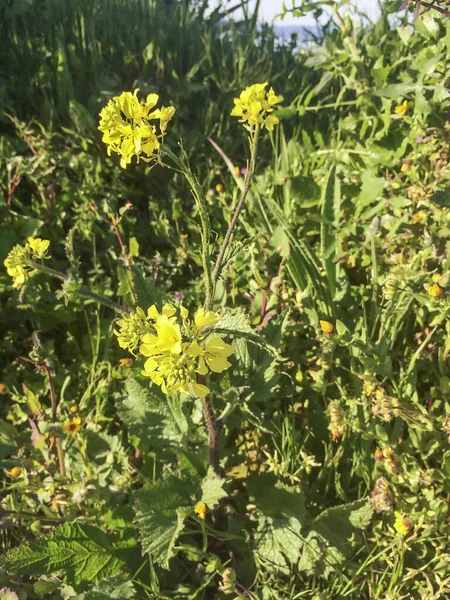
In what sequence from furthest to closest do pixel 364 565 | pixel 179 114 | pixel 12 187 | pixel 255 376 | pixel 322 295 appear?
pixel 179 114
pixel 12 187
pixel 322 295
pixel 255 376
pixel 364 565

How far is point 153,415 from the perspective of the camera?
1.46 m

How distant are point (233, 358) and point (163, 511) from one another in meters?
0.43

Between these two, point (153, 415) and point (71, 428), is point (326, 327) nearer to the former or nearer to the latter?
point (153, 415)

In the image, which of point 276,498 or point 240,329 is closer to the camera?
point 240,329

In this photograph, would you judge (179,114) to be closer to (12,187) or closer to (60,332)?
(12,187)

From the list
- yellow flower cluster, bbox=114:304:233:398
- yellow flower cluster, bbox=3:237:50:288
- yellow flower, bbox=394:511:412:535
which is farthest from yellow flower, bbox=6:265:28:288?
yellow flower, bbox=394:511:412:535

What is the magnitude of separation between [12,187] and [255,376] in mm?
1388

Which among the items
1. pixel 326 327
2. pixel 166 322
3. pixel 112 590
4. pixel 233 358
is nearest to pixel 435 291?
pixel 326 327

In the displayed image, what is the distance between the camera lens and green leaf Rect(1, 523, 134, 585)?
4.08 ft

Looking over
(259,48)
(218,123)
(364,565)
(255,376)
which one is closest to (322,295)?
(255,376)

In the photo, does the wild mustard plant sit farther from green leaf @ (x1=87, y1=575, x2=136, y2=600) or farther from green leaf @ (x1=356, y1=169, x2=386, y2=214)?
green leaf @ (x1=356, y1=169, x2=386, y2=214)

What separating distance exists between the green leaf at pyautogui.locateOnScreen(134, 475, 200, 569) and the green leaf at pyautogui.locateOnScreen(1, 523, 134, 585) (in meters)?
0.15

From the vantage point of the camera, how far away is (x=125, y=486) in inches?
56.9

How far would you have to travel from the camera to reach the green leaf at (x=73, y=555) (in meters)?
1.24
